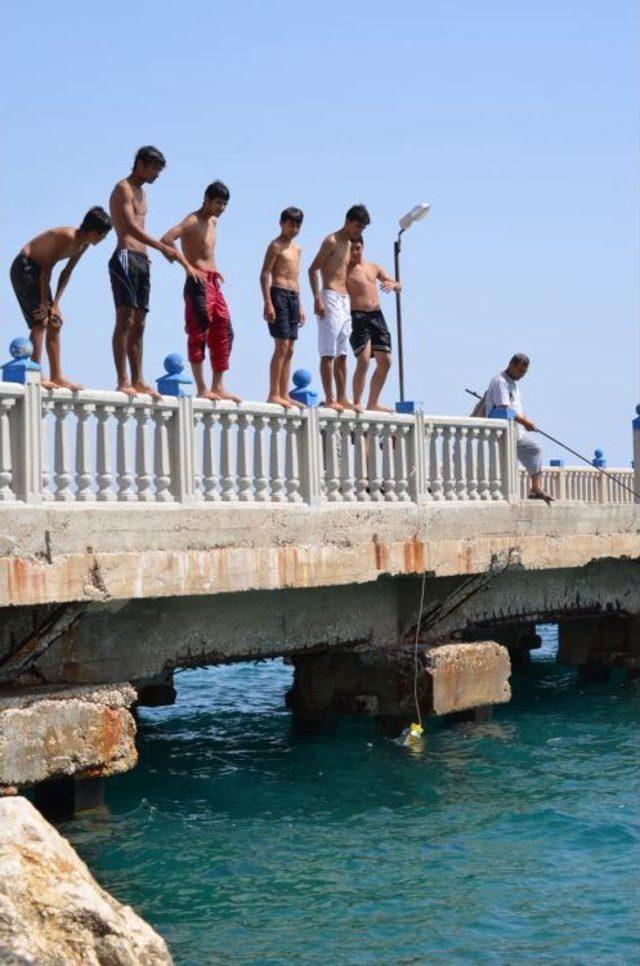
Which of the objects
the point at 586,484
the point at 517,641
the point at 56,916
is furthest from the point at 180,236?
the point at 517,641

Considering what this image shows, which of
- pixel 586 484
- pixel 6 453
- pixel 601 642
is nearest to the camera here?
pixel 6 453

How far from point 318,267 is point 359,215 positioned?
623 millimetres

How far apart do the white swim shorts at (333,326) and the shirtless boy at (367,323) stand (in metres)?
0.44

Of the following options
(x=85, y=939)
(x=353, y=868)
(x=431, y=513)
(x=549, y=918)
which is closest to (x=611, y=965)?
(x=549, y=918)

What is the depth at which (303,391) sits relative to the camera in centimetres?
1065

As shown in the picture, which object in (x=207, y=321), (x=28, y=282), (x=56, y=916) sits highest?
(x=28, y=282)

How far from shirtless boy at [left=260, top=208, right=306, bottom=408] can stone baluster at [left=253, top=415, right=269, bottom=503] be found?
2.57 feet

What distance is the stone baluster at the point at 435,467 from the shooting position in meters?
11.8

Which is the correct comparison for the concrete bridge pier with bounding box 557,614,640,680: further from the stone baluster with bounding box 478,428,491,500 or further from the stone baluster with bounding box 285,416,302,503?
the stone baluster with bounding box 285,416,302,503

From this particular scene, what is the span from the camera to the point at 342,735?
41.7 ft

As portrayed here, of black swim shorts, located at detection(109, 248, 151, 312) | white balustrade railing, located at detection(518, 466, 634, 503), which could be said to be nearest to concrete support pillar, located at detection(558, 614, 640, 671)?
white balustrade railing, located at detection(518, 466, 634, 503)

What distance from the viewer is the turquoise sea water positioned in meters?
7.50

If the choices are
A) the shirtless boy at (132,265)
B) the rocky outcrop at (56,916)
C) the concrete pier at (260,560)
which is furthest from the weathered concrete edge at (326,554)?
the rocky outcrop at (56,916)

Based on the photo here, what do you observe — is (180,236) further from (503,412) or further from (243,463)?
(503,412)
